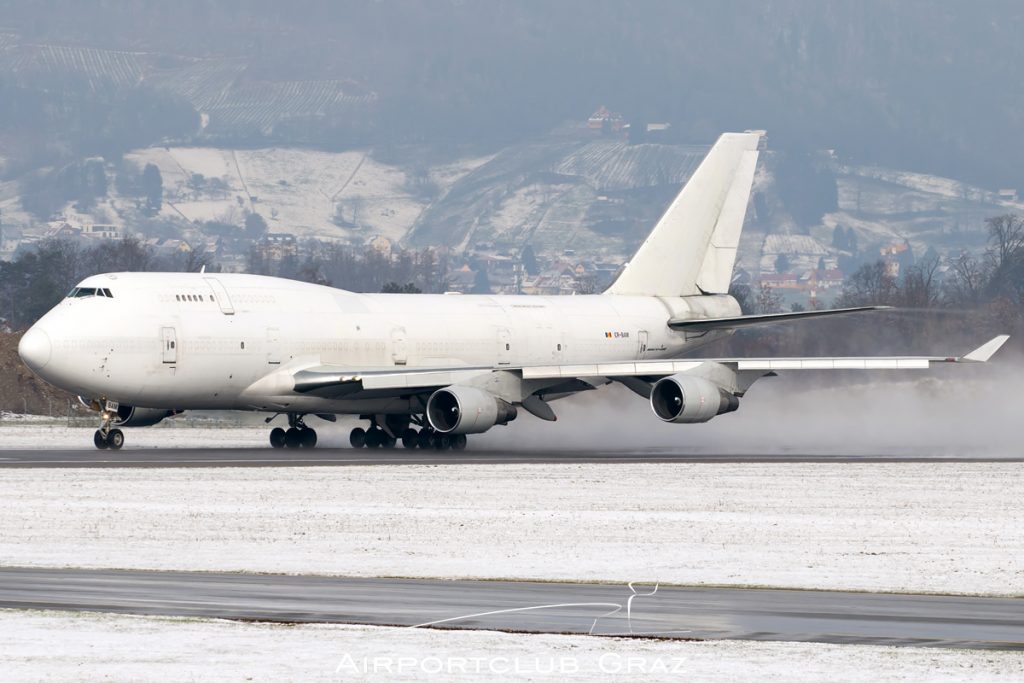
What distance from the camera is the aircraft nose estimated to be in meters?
43.8

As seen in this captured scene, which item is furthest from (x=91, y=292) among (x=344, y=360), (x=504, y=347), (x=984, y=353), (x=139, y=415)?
(x=984, y=353)

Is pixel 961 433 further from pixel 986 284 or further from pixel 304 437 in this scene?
pixel 986 284

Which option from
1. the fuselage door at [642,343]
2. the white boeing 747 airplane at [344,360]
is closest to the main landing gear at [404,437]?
the white boeing 747 airplane at [344,360]

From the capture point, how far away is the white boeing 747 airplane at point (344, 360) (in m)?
45.0

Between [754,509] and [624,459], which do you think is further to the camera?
[624,459]

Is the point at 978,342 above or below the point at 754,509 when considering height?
above

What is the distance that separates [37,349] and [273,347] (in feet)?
20.7

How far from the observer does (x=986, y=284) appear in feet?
412

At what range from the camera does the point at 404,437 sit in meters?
50.1

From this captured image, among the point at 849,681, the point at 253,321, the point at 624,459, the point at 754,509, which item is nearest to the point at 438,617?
the point at 849,681

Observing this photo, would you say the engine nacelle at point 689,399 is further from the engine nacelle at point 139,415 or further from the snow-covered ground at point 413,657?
the snow-covered ground at point 413,657

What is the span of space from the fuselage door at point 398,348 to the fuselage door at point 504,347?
3639mm

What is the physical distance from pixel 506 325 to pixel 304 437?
7357mm

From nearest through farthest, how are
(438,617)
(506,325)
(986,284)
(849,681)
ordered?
(849,681) < (438,617) < (506,325) < (986,284)
